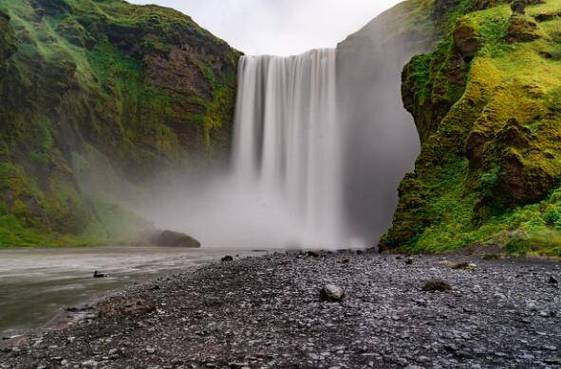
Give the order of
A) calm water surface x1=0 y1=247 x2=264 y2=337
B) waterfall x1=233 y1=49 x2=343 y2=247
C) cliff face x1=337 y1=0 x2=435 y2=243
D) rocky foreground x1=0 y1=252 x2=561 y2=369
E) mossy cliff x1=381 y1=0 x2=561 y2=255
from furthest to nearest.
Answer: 1. waterfall x1=233 y1=49 x2=343 y2=247
2. cliff face x1=337 y1=0 x2=435 y2=243
3. mossy cliff x1=381 y1=0 x2=561 y2=255
4. calm water surface x1=0 y1=247 x2=264 y2=337
5. rocky foreground x1=0 y1=252 x2=561 y2=369

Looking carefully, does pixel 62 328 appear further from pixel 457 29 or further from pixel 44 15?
pixel 44 15

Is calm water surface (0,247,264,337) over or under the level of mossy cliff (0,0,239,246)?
Answer: under

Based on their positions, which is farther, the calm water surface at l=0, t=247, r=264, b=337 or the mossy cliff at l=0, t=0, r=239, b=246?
the mossy cliff at l=0, t=0, r=239, b=246

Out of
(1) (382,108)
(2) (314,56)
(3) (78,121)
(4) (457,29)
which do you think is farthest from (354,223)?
(3) (78,121)

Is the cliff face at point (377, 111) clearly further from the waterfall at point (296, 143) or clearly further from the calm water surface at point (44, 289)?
the calm water surface at point (44, 289)

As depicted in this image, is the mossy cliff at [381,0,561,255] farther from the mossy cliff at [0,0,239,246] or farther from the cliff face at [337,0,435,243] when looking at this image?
the mossy cliff at [0,0,239,246]

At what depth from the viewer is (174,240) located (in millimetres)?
48281

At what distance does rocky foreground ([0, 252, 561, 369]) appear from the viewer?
20.2 feet

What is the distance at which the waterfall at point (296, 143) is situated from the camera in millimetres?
63719

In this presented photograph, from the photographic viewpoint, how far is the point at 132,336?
7828 millimetres

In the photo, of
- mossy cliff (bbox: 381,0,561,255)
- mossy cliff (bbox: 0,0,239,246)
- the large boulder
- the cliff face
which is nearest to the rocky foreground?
mossy cliff (bbox: 381,0,561,255)

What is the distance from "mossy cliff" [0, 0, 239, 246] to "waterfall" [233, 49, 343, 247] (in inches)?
224

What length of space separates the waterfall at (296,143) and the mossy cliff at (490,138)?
3115cm

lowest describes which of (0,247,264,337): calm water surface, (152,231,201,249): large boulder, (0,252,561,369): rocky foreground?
(0,247,264,337): calm water surface
